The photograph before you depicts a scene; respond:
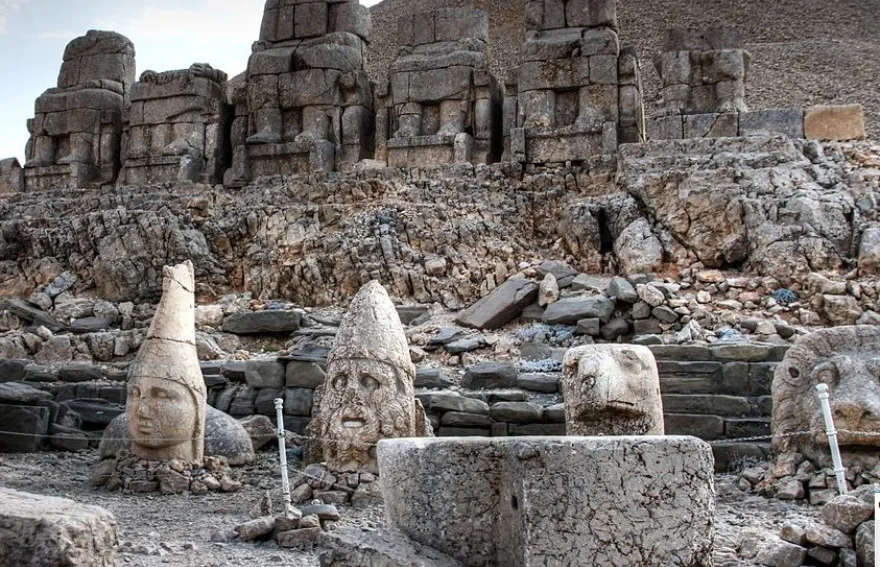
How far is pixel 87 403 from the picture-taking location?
10.0 meters

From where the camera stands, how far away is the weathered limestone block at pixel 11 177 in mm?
16766

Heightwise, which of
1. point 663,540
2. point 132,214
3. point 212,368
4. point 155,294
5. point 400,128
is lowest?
point 663,540

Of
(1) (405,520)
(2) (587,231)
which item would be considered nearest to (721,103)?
(2) (587,231)

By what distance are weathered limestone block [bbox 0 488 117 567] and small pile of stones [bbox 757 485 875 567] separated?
2.95m

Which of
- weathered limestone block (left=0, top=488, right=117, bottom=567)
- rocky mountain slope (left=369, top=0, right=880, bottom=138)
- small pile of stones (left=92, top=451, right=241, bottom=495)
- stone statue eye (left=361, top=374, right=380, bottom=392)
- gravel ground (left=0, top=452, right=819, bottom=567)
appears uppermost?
rocky mountain slope (left=369, top=0, right=880, bottom=138)

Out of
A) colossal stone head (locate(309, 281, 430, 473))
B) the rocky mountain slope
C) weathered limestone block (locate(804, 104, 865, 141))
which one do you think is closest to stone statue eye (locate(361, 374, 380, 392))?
colossal stone head (locate(309, 281, 430, 473))

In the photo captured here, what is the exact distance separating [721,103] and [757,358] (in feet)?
19.6

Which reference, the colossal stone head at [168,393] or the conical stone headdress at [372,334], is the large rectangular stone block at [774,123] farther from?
the colossal stone head at [168,393]

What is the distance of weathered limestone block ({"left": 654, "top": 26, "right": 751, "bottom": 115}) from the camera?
1357cm

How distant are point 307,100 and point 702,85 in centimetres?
618

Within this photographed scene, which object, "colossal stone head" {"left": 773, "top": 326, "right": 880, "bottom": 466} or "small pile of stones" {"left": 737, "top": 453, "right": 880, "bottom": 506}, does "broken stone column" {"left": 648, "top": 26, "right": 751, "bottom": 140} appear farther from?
"small pile of stones" {"left": 737, "top": 453, "right": 880, "bottom": 506}

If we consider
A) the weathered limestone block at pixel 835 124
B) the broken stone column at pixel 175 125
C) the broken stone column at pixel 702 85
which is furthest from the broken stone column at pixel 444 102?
the weathered limestone block at pixel 835 124

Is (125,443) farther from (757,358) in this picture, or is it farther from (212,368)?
(757,358)

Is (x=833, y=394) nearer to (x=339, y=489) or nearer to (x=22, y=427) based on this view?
(x=339, y=489)
